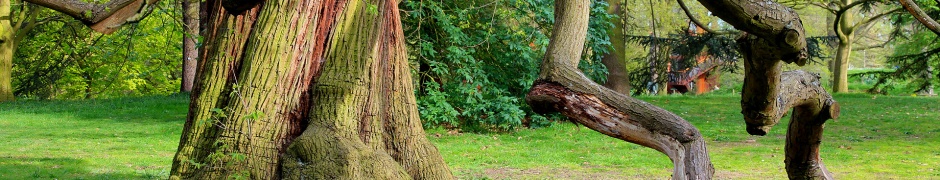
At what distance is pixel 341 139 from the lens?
19.8 ft

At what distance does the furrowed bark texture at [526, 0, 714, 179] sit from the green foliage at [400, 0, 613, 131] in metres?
8.40

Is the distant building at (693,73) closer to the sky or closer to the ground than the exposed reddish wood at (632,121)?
closer to the sky

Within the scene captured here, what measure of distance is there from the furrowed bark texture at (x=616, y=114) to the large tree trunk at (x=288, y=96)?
1.64m

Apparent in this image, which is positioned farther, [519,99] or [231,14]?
[519,99]

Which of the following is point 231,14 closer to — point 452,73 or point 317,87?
point 317,87

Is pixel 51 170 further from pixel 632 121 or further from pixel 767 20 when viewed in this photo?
pixel 767 20

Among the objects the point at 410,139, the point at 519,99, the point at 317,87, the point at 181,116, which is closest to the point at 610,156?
the point at 519,99

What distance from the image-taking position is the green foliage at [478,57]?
538 inches

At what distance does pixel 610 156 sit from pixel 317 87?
667 centimetres

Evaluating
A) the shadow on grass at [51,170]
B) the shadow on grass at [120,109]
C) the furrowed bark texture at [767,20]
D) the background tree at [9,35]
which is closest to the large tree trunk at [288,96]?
the shadow on grass at [51,170]

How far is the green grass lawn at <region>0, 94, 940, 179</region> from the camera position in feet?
33.8

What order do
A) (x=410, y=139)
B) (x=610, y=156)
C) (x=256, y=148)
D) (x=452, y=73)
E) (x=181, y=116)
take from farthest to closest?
(x=181, y=116) → (x=452, y=73) → (x=610, y=156) → (x=410, y=139) → (x=256, y=148)

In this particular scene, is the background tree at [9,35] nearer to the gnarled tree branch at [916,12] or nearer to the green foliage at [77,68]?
the green foliage at [77,68]

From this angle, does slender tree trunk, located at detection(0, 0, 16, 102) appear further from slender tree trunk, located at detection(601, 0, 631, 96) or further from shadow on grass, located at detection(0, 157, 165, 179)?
slender tree trunk, located at detection(601, 0, 631, 96)
